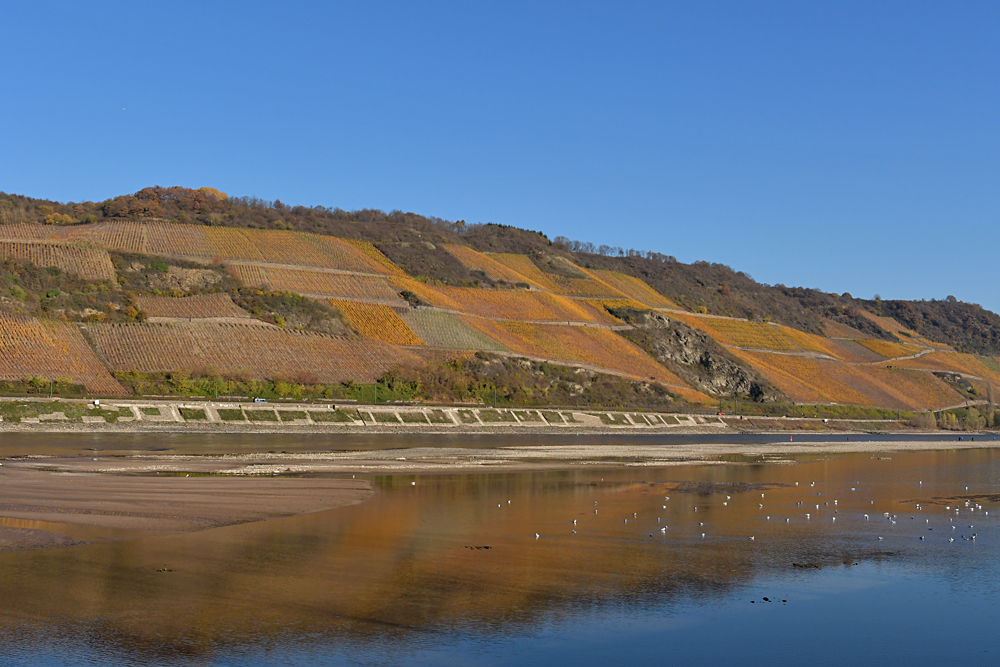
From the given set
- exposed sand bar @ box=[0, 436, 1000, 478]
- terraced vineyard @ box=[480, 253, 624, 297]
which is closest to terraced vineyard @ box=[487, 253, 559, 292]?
terraced vineyard @ box=[480, 253, 624, 297]

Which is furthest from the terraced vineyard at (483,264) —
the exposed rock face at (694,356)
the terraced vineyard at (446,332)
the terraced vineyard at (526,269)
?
the terraced vineyard at (446,332)

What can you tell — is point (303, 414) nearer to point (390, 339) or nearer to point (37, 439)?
point (37, 439)

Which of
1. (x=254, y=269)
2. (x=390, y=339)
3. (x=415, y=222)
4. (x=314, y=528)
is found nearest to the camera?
(x=314, y=528)

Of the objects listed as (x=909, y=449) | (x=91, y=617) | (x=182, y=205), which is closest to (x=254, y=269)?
(x=182, y=205)

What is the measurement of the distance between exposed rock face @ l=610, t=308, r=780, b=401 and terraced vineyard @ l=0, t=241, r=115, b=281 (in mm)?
64850

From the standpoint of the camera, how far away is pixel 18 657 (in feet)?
38.4

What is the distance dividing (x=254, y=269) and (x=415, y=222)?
2519 inches

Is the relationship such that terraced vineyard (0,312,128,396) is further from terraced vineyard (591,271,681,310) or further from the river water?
terraced vineyard (591,271,681,310)

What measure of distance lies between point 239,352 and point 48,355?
612 inches

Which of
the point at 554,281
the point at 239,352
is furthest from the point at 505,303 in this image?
the point at 239,352

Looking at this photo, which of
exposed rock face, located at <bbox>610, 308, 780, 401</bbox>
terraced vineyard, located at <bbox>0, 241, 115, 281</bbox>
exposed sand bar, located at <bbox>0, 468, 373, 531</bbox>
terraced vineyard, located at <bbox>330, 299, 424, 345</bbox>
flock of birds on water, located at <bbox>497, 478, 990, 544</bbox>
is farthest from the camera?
exposed rock face, located at <bbox>610, 308, 780, 401</bbox>

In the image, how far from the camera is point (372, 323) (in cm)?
9631

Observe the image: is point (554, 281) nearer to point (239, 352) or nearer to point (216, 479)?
point (239, 352)

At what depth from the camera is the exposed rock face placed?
116m
